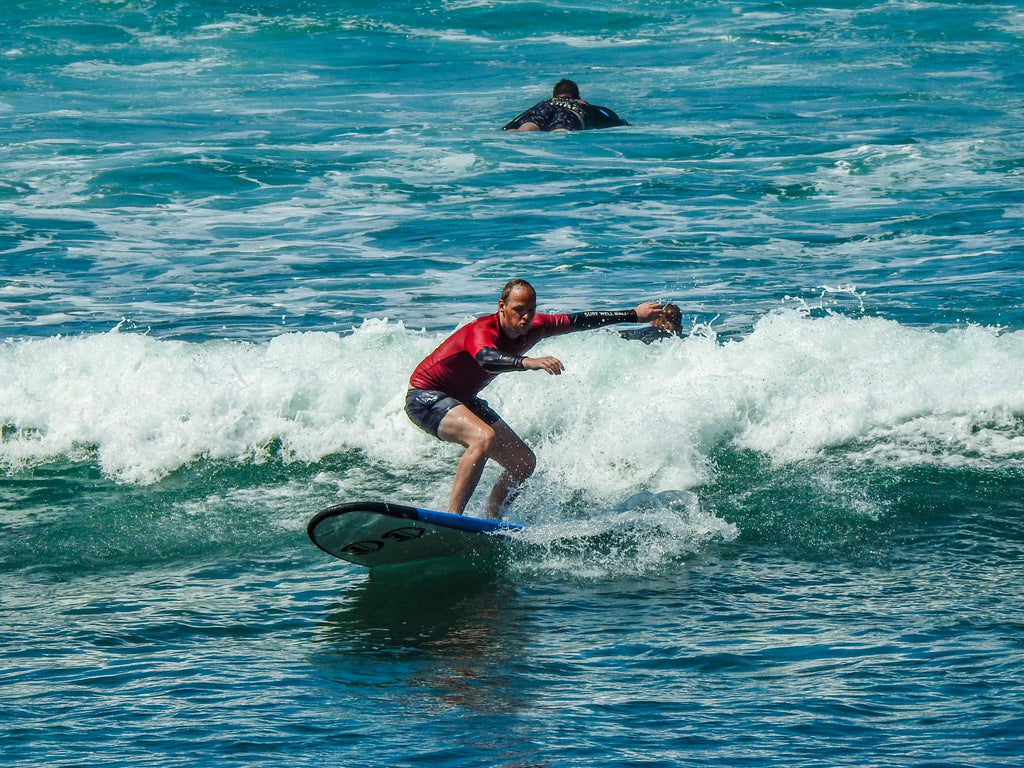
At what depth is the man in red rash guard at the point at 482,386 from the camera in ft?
28.1

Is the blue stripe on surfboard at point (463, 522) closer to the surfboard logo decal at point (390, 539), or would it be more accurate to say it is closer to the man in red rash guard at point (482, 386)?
the surfboard logo decal at point (390, 539)

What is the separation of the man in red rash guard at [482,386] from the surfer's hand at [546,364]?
371 mm

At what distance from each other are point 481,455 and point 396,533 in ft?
2.53

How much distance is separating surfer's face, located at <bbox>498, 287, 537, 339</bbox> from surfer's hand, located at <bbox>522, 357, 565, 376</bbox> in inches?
16.0

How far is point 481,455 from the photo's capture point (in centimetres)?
856

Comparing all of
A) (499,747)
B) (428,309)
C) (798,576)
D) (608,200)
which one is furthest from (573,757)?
(608,200)

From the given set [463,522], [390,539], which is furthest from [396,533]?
[463,522]

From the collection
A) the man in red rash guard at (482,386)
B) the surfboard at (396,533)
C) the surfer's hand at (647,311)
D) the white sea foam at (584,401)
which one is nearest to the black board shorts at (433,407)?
the man in red rash guard at (482,386)

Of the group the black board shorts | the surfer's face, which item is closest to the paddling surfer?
the black board shorts

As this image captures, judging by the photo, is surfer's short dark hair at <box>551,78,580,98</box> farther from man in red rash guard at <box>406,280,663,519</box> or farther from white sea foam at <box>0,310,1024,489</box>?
man in red rash guard at <box>406,280,663,519</box>

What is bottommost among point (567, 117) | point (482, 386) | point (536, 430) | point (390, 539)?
point (536, 430)

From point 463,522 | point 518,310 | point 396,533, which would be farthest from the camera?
point 518,310

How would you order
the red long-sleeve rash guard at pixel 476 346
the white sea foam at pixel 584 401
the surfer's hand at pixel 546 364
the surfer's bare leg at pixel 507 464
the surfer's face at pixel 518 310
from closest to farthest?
1. the surfer's hand at pixel 546 364
2. the surfer's face at pixel 518 310
3. the red long-sleeve rash guard at pixel 476 346
4. the surfer's bare leg at pixel 507 464
5. the white sea foam at pixel 584 401

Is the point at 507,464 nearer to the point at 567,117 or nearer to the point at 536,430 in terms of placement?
the point at 536,430
